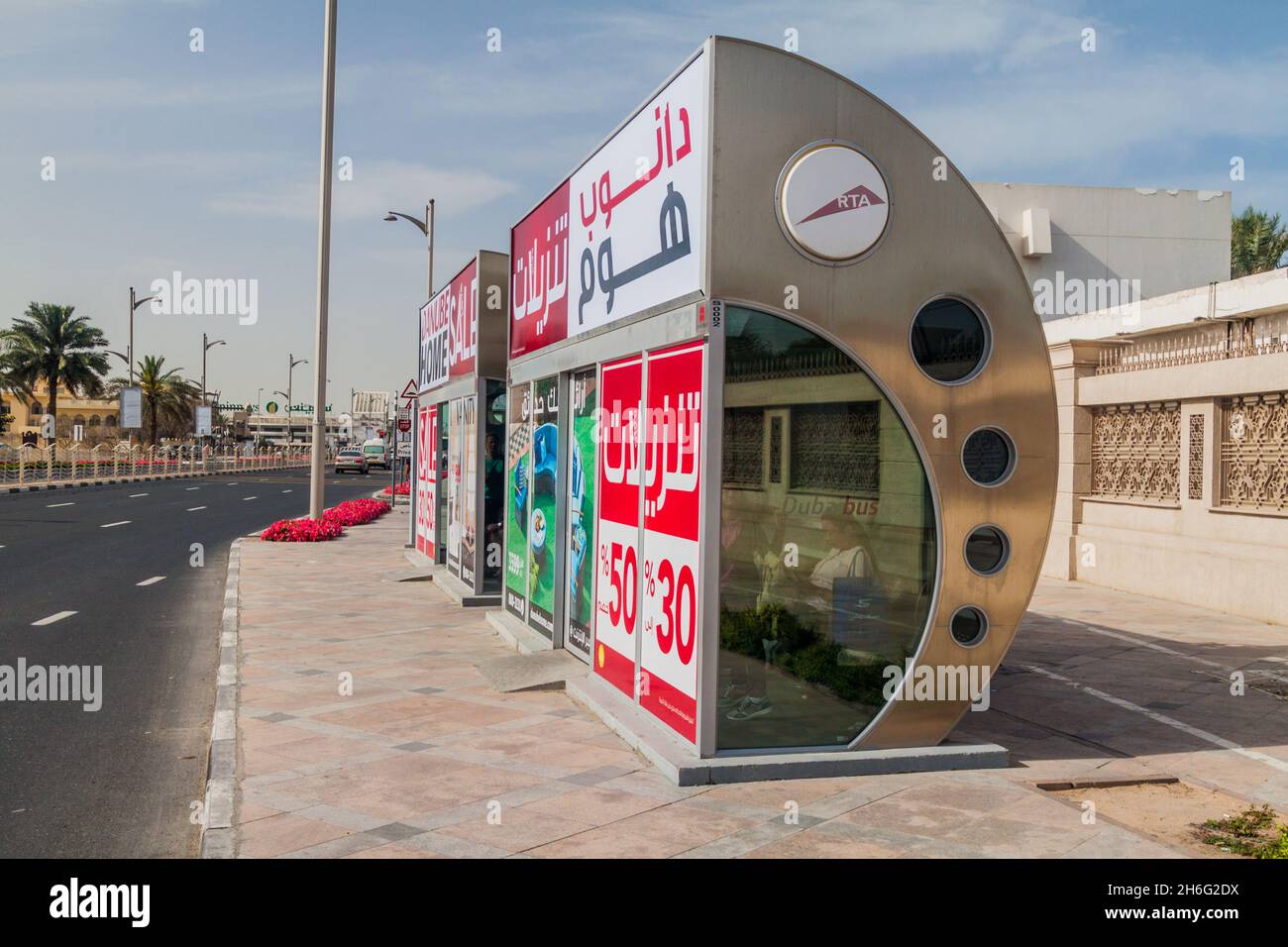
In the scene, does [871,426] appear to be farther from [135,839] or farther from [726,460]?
[135,839]

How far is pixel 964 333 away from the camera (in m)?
6.88

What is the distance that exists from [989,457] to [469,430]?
8.58 m

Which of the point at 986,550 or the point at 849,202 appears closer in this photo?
the point at 849,202

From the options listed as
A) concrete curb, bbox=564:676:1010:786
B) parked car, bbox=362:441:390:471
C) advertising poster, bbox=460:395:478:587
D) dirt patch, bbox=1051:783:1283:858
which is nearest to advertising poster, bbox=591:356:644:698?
concrete curb, bbox=564:676:1010:786

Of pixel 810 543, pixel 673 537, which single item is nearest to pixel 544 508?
pixel 673 537

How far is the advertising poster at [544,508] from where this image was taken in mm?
10086

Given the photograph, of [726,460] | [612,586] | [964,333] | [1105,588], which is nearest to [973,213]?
[964,333]

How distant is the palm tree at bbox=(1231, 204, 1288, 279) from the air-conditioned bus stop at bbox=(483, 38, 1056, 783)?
4551 centimetres

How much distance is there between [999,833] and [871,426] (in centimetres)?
235

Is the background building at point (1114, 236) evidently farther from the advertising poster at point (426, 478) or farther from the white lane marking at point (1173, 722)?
the white lane marking at point (1173, 722)

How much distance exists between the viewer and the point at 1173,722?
8.34 meters

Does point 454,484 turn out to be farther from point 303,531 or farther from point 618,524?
point 618,524

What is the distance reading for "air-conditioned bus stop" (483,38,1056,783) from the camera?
6.39 meters
